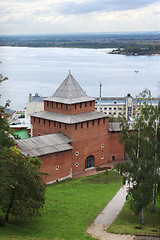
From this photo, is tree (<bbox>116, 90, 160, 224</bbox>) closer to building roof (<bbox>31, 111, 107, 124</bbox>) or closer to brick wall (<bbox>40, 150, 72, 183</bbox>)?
brick wall (<bbox>40, 150, 72, 183</bbox>)

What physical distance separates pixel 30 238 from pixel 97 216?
14.2 feet

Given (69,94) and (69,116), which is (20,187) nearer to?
(69,116)

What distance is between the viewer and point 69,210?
15750 millimetres

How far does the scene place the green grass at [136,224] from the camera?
1326cm

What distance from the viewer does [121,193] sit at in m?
18.4

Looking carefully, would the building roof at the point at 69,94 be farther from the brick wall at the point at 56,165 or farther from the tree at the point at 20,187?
the tree at the point at 20,187

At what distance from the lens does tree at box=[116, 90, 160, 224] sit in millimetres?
13414

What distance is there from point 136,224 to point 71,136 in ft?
29.1

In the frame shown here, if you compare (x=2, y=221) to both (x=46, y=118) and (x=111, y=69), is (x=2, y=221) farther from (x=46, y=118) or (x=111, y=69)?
(x=111, y=69)

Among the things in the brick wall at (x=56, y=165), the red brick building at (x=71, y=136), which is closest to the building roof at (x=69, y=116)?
the red brick building at (x=71, y=136)

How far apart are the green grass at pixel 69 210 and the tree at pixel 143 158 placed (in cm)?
224

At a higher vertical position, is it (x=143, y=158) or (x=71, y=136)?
(x=143, y=158)

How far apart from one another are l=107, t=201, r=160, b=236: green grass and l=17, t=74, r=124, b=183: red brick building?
6.05m

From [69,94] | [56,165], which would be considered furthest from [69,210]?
[69,94]
